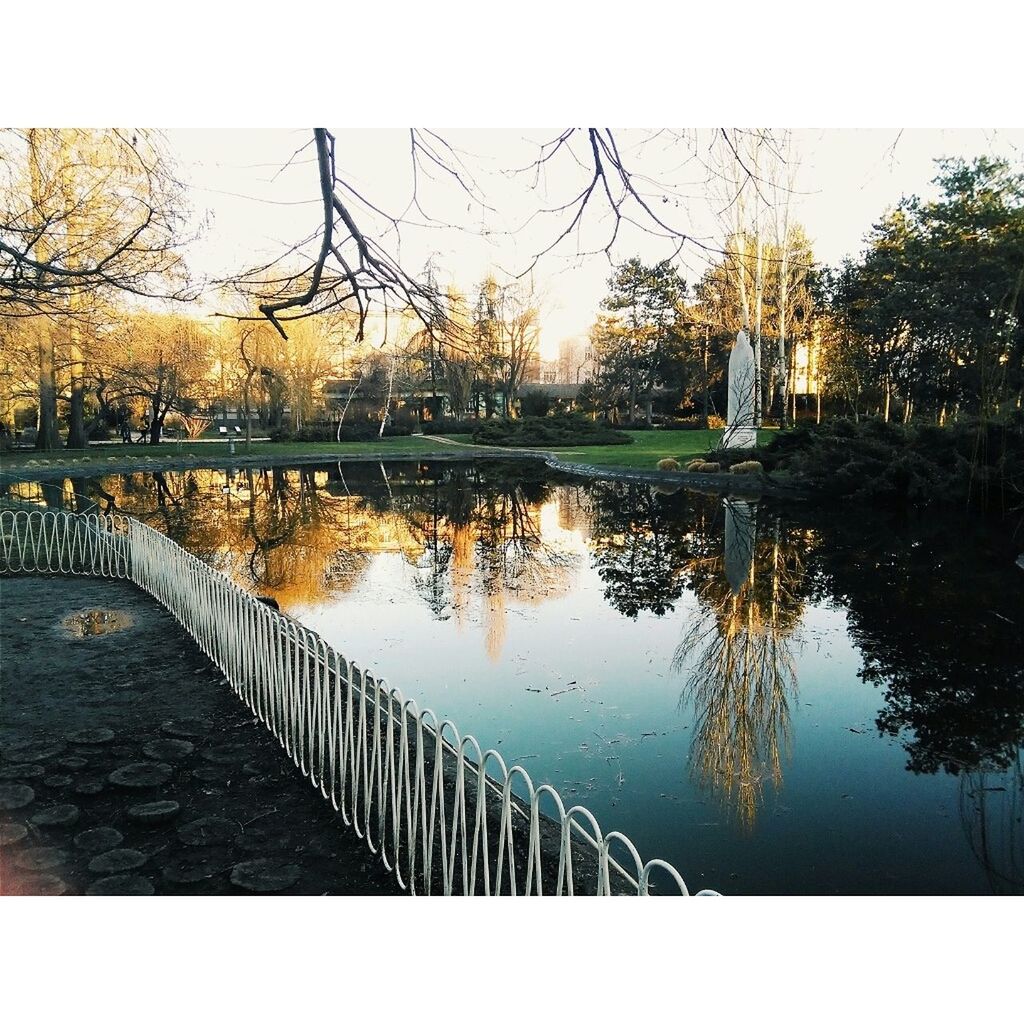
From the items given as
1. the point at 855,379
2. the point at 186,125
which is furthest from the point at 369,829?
the point at 855,379

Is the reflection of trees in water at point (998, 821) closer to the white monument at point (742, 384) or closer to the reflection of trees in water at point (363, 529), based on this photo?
the reflection of trees in water at point (363, 529)

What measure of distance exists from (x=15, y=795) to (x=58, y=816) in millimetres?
304

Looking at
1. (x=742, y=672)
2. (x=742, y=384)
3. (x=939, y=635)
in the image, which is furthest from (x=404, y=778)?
(x=742, y=384)

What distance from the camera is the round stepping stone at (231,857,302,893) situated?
2525mm

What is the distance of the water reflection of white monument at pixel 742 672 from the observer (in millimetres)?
3627

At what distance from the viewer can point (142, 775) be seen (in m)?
3.28

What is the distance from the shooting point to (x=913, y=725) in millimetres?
Answer: 4184

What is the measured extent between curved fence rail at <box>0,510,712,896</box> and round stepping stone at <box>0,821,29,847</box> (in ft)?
3.25

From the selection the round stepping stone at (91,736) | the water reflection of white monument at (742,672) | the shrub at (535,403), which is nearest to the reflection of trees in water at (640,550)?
the water reflection of white monument at (742,672)

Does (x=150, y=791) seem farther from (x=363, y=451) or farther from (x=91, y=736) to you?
(x=363, y=451)

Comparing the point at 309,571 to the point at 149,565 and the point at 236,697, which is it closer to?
the point at 149,565

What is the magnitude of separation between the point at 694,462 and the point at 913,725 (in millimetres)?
13267

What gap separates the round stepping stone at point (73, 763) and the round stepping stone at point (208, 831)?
2.67 feet

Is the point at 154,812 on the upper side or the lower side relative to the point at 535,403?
lower
